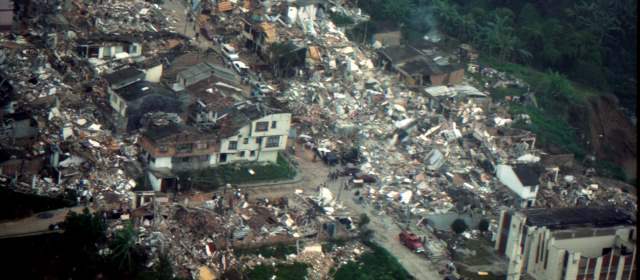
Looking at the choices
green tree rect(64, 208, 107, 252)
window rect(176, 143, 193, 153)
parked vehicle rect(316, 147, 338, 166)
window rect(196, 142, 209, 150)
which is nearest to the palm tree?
green tree rect(64, 208, 107, 252)

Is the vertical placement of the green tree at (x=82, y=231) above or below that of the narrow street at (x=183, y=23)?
below

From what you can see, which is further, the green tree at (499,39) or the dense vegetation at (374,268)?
the green tree at (499,39)

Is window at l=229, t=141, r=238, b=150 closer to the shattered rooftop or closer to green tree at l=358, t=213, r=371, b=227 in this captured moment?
green tree at l=358, t=213, r=371, b=227

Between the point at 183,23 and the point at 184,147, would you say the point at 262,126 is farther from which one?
the point at 183,23

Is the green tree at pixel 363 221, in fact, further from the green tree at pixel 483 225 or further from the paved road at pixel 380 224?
the green tree at pixel 483 225

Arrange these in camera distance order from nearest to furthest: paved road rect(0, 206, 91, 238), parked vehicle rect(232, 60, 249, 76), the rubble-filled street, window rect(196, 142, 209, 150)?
paved road rect(0, 206, 91, 238) → the rubble-filled street → window rect(196, 142, 209, 150) → parked vehicle rect(232, 60, 249, 76)

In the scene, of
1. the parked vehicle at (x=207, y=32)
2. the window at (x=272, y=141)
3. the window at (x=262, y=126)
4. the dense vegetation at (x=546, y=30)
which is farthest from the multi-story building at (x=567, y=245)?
the dense vegetation at (x=546, y=30)

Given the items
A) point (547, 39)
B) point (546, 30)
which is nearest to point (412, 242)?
point (547, 39)
